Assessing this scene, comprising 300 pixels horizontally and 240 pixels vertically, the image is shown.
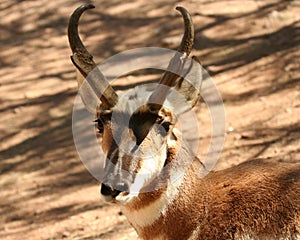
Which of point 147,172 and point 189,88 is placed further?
point 189,88

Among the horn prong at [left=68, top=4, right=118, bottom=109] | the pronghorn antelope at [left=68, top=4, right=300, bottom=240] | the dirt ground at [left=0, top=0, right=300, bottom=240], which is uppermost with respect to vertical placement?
the horn prong at [left=68, top=4, right=118, bottom=109]

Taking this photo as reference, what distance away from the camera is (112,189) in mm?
4117

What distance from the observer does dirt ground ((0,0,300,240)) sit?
6938 millimetres

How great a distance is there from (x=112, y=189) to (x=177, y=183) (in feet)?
1.88

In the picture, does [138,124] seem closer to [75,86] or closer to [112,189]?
[112,189]

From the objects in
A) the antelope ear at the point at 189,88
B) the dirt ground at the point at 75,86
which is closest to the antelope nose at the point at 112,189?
the antelope ear at the point at 189,88

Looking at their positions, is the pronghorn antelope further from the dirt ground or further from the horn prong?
the dirt ground

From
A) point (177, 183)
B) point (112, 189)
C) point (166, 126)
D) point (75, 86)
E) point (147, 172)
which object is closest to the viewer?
point (112, 189)

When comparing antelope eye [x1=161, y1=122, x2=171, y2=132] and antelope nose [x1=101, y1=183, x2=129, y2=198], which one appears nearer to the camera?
antelope nose [x1=101, y1=183, x2=129, y2=198]

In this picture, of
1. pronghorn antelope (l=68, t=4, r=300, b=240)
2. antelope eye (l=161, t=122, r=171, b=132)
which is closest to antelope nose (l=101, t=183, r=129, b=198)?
pronghorn antelope (l=68, t=4, r=300, b=240)

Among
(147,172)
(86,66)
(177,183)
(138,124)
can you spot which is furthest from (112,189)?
(86,66)

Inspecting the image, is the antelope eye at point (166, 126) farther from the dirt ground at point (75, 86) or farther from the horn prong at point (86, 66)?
the dirt ground at point (75, 86)

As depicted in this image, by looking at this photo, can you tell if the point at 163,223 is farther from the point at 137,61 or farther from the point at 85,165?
the point at 137,61

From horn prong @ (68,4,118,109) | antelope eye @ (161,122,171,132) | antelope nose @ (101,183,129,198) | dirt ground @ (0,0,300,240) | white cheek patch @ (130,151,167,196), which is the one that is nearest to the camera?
antelope nose @ (101,183,129,198)
